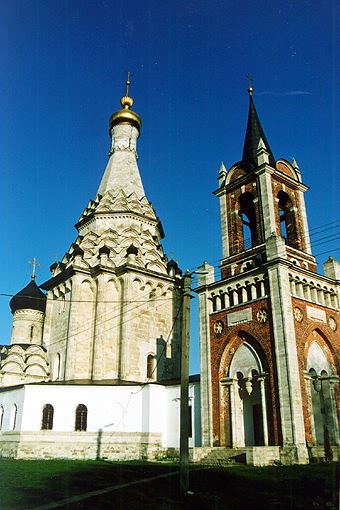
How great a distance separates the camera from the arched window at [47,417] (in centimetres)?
2381

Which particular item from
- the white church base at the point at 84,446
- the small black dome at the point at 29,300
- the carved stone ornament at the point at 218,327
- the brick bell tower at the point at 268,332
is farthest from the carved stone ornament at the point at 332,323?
the small black dome at the point at 29,300

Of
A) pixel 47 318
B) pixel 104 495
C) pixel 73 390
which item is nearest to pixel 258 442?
pixel 73 390

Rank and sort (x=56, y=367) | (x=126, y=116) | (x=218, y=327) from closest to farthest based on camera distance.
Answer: (x=218, y=327) → (x=56, y=367) → (x=126, y=116)

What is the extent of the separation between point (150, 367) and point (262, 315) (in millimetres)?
10088

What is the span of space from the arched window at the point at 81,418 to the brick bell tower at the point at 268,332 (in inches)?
263

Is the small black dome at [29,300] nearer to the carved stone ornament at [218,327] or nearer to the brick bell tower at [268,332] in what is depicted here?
the brick bell tower at [268,332]

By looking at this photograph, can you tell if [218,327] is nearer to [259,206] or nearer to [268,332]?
[268,332]

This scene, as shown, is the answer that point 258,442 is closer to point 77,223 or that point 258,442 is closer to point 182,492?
point 182,492

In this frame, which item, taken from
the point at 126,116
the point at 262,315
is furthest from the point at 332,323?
the point at 126,116

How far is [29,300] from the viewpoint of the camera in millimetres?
33719

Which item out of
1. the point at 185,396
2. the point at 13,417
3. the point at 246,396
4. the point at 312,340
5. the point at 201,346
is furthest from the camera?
the point at 13,417

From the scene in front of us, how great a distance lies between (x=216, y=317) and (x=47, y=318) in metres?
13.8

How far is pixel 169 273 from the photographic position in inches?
1299

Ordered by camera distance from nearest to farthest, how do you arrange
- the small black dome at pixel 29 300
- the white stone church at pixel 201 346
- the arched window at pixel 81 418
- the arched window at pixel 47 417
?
Answer: 1. the white stone church at pixel 201 346
2. the arched window at pixel 47 417
3. the arched window at pixel 81 418
4. the small black dome at pixel 29 300
